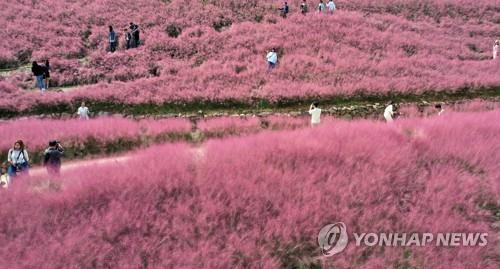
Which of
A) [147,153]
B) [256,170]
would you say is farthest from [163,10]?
[256,170]

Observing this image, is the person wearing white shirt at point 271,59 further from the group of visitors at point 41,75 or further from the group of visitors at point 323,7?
the group of visitors at point 41,75

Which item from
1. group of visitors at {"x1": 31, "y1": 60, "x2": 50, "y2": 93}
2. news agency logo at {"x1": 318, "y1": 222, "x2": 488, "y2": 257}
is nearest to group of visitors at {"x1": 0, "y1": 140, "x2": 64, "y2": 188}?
news agency logo at {"x1": 318, "y1": 222, "x2": 488, "y2": 257}

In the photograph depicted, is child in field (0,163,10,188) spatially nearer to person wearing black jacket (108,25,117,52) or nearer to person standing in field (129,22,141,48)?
person wearing black jacket (108,25,117,52)

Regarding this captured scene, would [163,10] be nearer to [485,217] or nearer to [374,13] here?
[374,13]

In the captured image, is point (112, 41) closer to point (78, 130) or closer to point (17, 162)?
point (78, 130)

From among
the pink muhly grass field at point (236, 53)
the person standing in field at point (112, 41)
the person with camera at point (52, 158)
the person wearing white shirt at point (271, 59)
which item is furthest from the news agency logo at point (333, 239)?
the person standing in field at point (112, 41)

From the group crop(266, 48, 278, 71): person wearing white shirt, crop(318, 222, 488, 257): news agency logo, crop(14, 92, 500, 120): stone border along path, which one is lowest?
crop(318, 222, 488, 257): news agency logo
